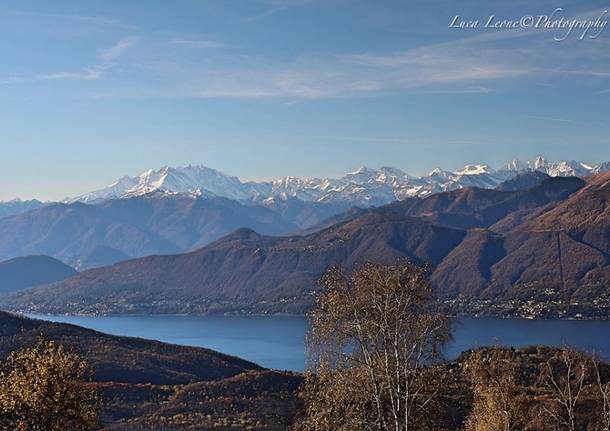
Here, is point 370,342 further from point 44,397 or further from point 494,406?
point 494,406

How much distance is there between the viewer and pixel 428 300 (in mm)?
25281

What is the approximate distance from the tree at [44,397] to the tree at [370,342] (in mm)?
8373

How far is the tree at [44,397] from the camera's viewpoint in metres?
26.5

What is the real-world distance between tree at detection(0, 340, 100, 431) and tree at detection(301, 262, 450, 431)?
27.5 ft

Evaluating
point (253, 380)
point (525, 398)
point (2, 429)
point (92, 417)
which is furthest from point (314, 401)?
point (253, 380)

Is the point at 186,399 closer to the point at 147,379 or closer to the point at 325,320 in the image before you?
the point at 147,379

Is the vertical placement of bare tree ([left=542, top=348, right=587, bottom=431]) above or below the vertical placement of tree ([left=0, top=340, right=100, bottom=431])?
below

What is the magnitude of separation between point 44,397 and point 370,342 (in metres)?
11.3

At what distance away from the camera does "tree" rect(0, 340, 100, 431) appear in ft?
86.9

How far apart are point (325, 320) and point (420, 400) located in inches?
180

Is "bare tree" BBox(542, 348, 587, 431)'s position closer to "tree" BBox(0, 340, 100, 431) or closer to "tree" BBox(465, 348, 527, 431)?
"tree" BBox(465, 348, 527, 431)

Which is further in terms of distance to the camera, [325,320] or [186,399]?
[186,399]

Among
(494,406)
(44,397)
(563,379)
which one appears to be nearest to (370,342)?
(44,397)

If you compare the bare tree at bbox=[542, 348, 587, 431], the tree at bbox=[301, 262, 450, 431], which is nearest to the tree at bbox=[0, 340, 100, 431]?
the tree at bbox=[301, 262, 450, 431]
